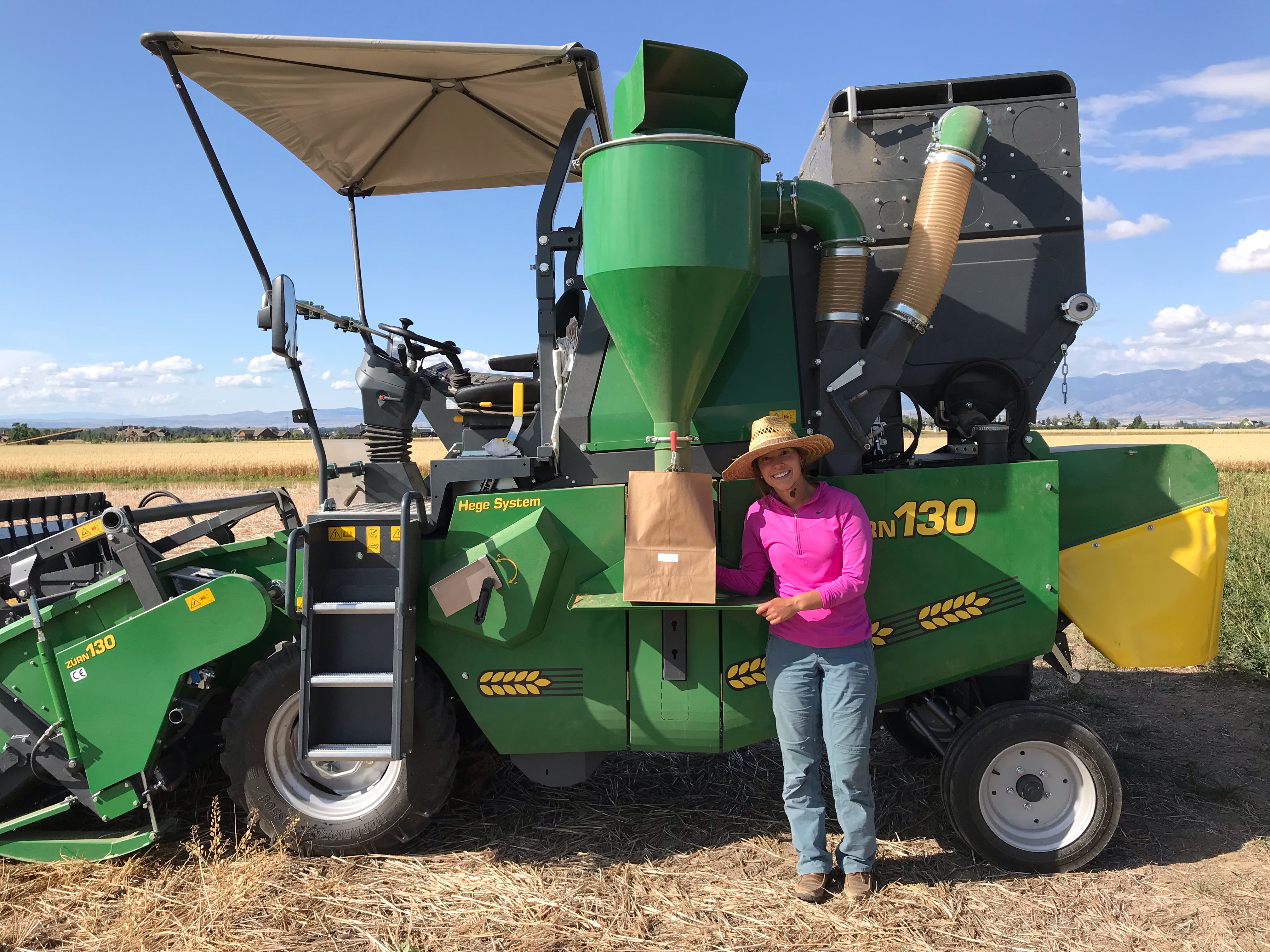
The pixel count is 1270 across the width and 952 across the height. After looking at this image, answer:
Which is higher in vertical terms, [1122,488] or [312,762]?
[1122,488]

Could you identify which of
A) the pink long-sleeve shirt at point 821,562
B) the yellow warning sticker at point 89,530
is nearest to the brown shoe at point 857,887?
the pink long-sleeve shirt at point 821,562

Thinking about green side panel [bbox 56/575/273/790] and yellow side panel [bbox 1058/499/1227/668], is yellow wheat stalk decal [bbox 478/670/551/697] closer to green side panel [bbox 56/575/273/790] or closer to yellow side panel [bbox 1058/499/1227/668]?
green side panel [bbox 56/575/273/790]

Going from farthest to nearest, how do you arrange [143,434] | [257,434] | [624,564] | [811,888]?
[257,434] < [143,434] < [624,564] < [811,888]

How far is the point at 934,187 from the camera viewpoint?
3.74 m

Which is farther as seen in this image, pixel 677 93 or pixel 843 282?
pixel 843 282

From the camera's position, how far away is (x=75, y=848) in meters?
3.59

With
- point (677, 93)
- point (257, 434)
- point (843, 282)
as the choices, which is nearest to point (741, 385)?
point (843, 282)

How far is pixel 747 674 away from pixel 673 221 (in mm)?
1921

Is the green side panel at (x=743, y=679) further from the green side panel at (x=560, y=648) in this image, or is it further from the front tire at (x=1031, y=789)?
the front tire at (x=1031, y=789)

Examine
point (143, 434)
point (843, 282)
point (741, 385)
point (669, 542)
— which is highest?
point (143, 434)

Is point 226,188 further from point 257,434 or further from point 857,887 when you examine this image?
point 257,434

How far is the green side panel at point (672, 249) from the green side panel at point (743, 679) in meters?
0.93

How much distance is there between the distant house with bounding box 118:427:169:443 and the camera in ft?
202

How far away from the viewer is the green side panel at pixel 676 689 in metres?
3.60
